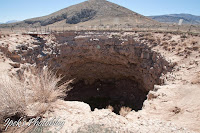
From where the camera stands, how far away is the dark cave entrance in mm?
12820

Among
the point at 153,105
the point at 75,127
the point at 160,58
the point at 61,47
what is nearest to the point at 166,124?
the point at 153,105

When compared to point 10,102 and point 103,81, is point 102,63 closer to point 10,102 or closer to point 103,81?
point 103,81

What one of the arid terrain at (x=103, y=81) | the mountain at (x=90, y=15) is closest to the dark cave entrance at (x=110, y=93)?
the arid terrain at (x=103, y=81)

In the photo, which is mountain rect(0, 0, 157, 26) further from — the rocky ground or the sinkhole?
the rocky ground

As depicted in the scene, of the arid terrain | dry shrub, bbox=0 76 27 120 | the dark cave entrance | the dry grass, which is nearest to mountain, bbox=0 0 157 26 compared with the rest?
the arid terrain

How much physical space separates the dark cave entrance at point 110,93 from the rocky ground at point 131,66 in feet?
3.49

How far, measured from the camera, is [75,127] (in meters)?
3.19

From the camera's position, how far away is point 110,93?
589 inches

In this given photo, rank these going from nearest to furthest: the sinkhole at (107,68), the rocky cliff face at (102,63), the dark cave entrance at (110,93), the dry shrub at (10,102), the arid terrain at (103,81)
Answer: the dry shrub at (10,102) → the arid terrain at (103,81) → the rocky cliff face at (102,63) → the sinkhole at (107,68) → the dark cave entrance at (110,93)

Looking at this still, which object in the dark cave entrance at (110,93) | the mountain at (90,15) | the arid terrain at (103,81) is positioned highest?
the mountain at (90,15)

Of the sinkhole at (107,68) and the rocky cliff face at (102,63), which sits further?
the sinkhole at (107,68)

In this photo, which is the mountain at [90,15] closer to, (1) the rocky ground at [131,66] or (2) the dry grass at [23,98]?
(1) the rocky ground at [131,66]

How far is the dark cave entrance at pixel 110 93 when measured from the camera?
12820 mm

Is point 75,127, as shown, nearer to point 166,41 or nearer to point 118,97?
point 166,41
